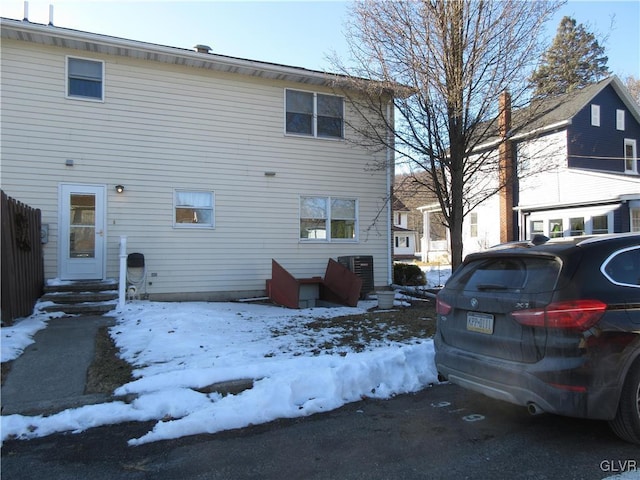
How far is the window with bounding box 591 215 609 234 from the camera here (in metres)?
18.3

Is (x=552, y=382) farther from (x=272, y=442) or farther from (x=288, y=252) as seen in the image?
(x=288, y=252)

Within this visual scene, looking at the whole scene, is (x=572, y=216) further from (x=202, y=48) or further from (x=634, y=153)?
(x=202, y=48)

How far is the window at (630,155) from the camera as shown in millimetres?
22922

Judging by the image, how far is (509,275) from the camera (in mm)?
3979

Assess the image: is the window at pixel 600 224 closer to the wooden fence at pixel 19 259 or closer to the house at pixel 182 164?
the house at pixel 182 164

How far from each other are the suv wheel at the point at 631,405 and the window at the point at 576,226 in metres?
17.9

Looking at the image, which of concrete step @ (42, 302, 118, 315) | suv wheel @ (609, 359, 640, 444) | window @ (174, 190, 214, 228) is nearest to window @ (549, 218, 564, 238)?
window @ (174, 190, 214, 228)

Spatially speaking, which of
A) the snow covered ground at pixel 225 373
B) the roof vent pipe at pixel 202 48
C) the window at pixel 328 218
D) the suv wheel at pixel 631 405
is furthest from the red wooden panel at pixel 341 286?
the suv wheel at pixel 631 405

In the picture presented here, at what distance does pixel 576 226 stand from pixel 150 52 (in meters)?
17.6

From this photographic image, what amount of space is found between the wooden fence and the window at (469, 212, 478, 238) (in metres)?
20.7

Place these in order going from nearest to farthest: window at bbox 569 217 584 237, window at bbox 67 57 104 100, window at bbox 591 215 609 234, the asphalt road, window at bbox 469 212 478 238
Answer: the asphalt road
window at bbox 67 57 104 100
window at bbox 591 215 609 234
window at bbox 569 217 584 237
window at bbox 469 212 478 238

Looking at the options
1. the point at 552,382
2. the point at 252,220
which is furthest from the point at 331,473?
the point at 252,220

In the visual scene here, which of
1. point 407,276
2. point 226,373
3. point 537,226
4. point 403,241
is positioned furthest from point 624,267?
point 403,241

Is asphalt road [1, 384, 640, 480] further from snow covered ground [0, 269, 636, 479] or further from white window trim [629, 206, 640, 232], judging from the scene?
white window trim [629, 206, 640, 232]
